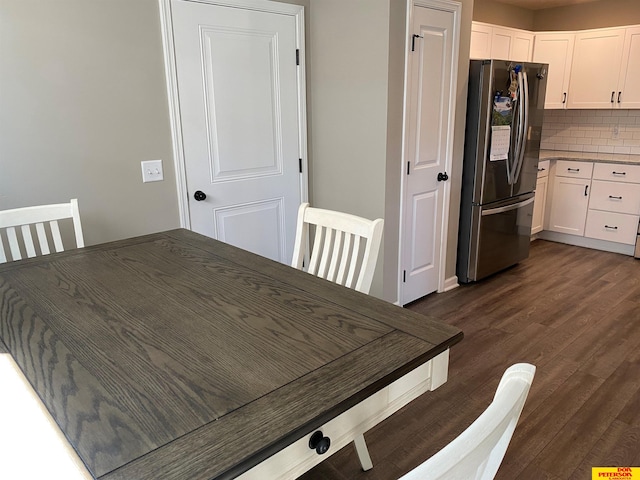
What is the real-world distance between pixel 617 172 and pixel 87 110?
4.41 metres

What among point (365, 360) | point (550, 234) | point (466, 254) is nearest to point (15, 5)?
point (365, 360)

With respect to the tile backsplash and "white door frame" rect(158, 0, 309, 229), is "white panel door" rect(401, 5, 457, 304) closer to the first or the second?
"white door frame" rect(158, 0, 309, 229)

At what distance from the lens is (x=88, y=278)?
161 centimetres

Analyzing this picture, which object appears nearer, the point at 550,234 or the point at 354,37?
the point at 354,37

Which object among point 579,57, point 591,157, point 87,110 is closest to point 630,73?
point 579,57

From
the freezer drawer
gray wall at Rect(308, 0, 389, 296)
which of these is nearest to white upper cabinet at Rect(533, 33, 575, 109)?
the freezer drawer

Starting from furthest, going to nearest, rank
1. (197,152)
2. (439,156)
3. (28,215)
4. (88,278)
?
(439,156) → (197,152) → (28,215) → (88,278)

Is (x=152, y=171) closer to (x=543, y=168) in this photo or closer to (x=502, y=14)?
(x=543, y=168)

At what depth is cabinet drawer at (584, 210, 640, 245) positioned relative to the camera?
4.33m

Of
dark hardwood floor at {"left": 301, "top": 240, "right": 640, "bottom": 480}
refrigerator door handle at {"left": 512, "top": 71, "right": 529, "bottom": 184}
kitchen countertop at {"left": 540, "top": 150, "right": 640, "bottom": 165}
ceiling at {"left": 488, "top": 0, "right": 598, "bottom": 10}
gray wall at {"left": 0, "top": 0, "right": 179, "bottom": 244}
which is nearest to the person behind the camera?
dark hardwood floor at {"left": 301, "top": 240, "right": 640, "bottom": 480}

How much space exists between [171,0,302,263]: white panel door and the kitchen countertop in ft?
9.36

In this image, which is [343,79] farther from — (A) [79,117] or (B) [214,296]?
(B) [214,296]

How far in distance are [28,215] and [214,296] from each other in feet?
3.67

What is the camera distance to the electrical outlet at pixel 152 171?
2.70 metres
